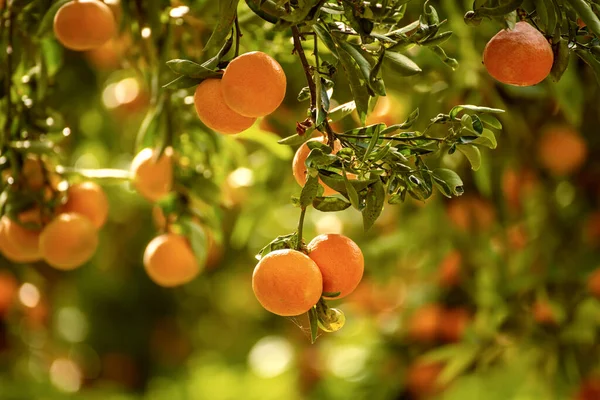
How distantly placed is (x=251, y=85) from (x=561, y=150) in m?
0.79

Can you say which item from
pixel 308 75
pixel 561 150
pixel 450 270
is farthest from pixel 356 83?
pixel 450 270

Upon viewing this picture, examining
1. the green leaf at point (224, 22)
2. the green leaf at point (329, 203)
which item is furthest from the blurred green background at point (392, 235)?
the green leaf at point (224, 22)

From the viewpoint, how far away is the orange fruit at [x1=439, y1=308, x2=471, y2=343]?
138 cm

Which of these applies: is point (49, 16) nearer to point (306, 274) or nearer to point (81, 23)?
point (81, 23)

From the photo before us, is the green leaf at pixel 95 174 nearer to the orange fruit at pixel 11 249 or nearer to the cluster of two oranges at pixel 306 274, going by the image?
the orange fruit at pixel 11 249

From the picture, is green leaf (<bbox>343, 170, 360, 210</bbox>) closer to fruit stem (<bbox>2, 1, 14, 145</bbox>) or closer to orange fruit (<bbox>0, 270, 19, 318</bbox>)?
fruit stem (<bbox>2, 1, 14, 145</bbox>)

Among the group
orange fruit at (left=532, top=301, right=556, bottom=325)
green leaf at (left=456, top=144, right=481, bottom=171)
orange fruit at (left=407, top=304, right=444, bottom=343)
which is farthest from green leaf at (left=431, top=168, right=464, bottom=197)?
orange fruit at (left=407, top=304, right=444, bottom=343)

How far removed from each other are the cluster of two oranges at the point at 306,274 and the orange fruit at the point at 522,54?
16 centimetres

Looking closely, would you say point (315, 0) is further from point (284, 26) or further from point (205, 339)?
point (205, 339)

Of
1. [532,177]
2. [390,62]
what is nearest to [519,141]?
[532,177]

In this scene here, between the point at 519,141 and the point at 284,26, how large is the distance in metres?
0.79

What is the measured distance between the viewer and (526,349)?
1.19 m

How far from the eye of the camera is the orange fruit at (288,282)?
1.67 feet

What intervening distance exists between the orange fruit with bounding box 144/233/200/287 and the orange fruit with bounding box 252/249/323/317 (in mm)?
313
